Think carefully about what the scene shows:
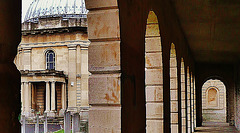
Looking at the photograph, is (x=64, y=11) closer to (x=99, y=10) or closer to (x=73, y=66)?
(x=73, y=66)

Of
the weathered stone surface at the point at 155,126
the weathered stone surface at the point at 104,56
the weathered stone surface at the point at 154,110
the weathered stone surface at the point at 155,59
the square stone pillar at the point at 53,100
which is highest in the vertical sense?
the weathered stone surface at the point at 155,59

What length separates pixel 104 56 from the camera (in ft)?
7.13

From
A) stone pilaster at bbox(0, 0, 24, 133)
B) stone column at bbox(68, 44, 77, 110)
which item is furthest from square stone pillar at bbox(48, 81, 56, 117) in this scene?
stone pilaster at bbox(0, 0, 24, 133)

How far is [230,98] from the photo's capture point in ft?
60.3

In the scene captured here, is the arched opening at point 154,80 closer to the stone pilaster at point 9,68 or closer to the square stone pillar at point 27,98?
the stone pilaster at point 9,68

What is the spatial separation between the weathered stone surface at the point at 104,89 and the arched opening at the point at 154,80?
7.18 feet

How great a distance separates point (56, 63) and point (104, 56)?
2147cm

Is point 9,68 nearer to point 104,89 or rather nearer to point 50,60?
point 104,89

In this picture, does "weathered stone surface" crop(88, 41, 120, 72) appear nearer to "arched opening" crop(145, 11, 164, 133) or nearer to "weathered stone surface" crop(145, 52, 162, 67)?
"arched opening" crop(145, 11, 164, 133)

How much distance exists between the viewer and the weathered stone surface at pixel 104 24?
2.12 meters

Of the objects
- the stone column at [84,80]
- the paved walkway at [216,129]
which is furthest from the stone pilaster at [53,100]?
the paved walkway at [216,129]

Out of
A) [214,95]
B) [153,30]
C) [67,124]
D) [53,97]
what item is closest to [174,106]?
[153,30]

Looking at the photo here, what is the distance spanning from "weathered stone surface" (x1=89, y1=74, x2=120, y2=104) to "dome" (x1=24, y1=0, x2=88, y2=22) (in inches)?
978

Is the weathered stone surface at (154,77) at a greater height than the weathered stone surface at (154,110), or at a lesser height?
greater
